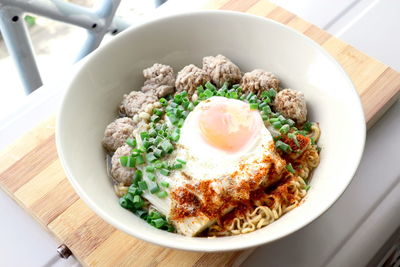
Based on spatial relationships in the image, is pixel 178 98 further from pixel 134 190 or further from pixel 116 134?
pixel 134 190

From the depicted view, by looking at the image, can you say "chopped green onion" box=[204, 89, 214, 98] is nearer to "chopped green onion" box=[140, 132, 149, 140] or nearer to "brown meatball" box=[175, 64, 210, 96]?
"brown meatball" box=[175, 64, 210, 96]

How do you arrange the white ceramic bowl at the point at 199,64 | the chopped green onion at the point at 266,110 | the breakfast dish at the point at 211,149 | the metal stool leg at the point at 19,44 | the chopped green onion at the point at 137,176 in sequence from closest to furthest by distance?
the white ceramic bowl at the point at 199,64 < the breakfast dish at the point at 211,149 < the chopped green onion at the point at 137,176 < the chopped green onion at the point at 266,110 < the metal stool leg at the point at 19,44

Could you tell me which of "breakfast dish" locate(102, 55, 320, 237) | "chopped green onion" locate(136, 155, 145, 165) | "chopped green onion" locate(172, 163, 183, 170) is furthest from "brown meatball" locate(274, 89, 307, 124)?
"chopped green onion" locate(136, 155, 145, 165)

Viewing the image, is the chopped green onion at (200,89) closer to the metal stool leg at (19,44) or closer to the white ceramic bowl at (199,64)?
the white ceramic bowl at (199,64)

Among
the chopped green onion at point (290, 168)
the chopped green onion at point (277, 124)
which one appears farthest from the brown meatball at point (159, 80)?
the chopped green onion at point (290, 168)

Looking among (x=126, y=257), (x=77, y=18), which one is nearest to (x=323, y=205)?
(x=126, y=257)

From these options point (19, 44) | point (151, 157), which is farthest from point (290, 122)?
point (19, 44)

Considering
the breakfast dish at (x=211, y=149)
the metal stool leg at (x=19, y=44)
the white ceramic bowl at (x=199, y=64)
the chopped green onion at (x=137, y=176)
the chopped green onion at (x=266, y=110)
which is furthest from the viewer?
the metal stool leg at (x=19, y=44)

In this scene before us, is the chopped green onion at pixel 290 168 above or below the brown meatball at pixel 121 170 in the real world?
above
